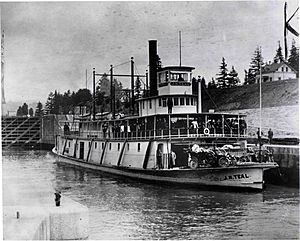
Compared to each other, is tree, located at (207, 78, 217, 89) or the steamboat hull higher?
tree, located at (207, 78, 217, 89)

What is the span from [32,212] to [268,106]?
873cm

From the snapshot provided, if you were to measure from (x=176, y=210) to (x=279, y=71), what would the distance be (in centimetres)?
295

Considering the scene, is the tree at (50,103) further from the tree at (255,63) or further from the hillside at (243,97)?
the hillside at (243,97)

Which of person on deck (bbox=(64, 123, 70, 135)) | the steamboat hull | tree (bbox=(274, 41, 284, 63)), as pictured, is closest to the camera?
tree (bbox=(274, 41, 284, 63))

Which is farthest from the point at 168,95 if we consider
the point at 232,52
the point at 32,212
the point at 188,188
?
the point at 32,212

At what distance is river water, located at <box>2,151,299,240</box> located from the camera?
6.61 meters

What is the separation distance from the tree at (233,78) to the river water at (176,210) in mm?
2243

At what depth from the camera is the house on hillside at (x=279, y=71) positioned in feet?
23.1

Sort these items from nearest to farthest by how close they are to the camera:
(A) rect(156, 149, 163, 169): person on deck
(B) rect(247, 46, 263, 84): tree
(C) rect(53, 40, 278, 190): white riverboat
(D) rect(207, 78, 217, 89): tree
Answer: (B) rect(247, 46, 263, 84): tree → (D) rect(207, 78, 217, 89): tree → (C) rect(53, 40, 278, 190): white riverboat → (A) rect(156, 149, 163, 169): person on deck

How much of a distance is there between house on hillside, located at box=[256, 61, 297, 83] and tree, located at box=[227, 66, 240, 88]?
55cm

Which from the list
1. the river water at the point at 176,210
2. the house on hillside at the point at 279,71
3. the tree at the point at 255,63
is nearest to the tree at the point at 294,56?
the house on hillside at the point at 279,71

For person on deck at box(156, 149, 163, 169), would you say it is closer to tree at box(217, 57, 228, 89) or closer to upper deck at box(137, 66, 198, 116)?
upper deck at box(137, 66, 198, 116)

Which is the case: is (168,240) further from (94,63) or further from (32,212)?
(94,63)

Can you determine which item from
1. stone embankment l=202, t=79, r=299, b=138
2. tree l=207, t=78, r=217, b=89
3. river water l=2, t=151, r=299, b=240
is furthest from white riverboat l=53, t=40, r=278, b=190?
stone embankment l=202, t=79, r=299, b=138
